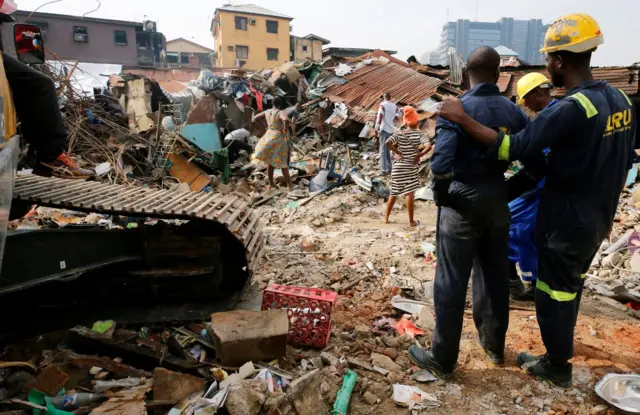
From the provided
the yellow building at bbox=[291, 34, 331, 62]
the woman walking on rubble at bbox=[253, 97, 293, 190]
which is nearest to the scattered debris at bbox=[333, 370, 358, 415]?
the woman walking on rubble at bbox=[253, 97, 293, 190]

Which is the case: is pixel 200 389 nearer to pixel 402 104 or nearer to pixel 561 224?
pixel 561 224

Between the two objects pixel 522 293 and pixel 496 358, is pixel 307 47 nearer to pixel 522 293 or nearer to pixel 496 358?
pixel 522 293

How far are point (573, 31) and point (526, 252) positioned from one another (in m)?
2.01

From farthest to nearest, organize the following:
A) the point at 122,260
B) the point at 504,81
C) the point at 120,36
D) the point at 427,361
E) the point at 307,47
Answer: the point at 307,47 → the point at 120,36 → the point at 504,81 → the point at 122,260 → the point at 427,361

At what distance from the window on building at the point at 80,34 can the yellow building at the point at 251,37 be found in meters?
13.1

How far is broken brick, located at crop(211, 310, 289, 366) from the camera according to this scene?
2.82 meters

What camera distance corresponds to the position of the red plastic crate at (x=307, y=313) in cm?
313

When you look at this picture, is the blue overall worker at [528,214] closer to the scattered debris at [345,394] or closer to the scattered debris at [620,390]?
the scattered debris at [620,390]

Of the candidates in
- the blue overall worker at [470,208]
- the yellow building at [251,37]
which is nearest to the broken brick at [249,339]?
the blue overall worker at [470,208]

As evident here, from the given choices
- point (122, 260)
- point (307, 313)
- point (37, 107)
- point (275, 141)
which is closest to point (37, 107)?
point (37, 107)

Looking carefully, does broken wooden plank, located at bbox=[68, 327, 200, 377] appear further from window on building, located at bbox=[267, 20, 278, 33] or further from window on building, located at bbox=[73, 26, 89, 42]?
window on building, located at bbox=[267, 20, 278, 33]

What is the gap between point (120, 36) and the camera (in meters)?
39.2

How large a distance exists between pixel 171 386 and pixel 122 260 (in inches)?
52.2

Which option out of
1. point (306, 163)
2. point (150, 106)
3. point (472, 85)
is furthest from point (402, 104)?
point (472, 85)
